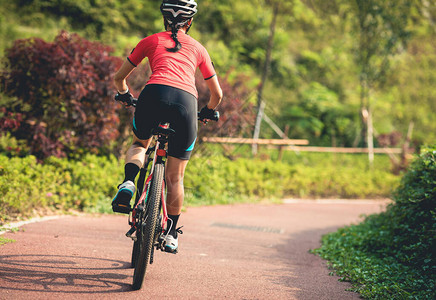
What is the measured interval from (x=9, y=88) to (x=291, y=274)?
5279mm

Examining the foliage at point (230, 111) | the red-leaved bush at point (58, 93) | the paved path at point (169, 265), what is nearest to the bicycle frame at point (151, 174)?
the paved path at point (169, 265)

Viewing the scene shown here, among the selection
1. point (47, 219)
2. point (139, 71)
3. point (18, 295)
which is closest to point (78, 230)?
point (47, 219)

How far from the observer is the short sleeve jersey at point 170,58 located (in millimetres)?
3445

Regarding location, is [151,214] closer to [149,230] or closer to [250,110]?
[149,230]

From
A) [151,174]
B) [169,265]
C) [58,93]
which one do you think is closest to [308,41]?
[58,93]

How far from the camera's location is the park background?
566 centimetres

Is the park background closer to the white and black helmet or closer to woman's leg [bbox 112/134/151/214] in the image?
woman's leg [bbox 112/134/151/214]

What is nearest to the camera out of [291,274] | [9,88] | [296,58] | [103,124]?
[291,274]

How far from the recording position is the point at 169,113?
133 inches

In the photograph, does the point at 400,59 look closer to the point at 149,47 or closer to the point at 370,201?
the point at 370,201

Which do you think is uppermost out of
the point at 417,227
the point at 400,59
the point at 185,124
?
the point at 400,59

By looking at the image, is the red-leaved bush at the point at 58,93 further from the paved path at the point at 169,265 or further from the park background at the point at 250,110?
the paved path at the point at 169,265

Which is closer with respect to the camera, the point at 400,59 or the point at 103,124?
the point at 103,124

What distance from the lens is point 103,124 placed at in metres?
7.59
